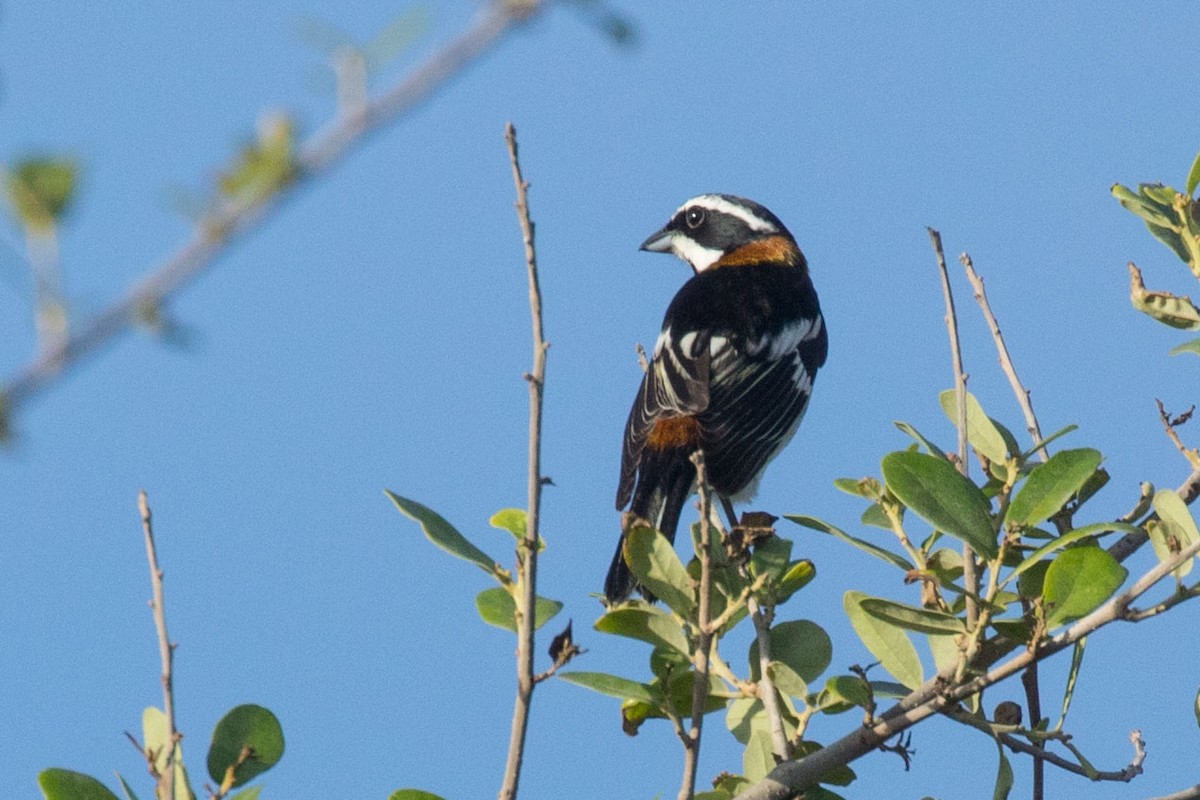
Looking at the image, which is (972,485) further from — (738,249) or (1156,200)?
(738,249)

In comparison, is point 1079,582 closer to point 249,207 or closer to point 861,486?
point 861,486

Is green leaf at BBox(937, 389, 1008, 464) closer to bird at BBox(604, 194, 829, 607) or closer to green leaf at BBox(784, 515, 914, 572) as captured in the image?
green leaf at BBox(784, 515, 914, 572)

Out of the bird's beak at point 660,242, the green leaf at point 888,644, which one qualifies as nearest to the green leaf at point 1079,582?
the green leaf at point 888,644

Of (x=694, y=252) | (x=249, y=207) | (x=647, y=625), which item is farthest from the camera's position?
(x=694, y=252)

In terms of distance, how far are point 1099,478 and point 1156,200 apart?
0.75 meters

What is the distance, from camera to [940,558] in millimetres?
3887

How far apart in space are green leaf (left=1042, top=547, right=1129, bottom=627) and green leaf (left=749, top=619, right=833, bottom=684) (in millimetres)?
635

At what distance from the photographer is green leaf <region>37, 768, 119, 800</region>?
3.01 metres

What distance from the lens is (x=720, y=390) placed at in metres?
5.93

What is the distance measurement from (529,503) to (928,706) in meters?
1.07

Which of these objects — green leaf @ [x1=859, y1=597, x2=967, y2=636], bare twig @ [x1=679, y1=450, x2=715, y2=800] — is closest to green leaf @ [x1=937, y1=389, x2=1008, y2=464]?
green leaf @ [x1=859, y1=597, x2=967, y2=636]

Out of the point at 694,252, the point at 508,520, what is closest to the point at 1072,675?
the point at 508,520

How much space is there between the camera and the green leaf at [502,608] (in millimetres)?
3342

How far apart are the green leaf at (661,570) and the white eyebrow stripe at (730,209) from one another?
4.82 m
